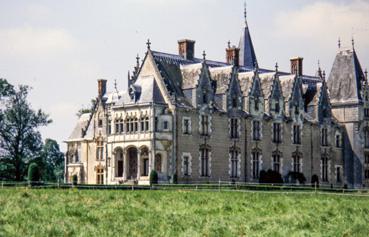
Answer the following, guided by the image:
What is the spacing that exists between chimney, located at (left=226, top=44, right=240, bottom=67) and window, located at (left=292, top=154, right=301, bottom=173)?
25.4ft

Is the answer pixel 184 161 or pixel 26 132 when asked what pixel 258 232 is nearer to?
pixel 184 161

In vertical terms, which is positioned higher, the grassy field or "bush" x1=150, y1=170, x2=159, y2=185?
"bush" x1=150, y1=170, x2=159, y2=185

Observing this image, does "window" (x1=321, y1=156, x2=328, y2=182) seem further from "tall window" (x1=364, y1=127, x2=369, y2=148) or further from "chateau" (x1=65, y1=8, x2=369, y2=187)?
"tall window" (x1=364, y1=127, x2=369, y2=148)

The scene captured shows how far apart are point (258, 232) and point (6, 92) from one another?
43.2m

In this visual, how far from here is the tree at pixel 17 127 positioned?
61.4m

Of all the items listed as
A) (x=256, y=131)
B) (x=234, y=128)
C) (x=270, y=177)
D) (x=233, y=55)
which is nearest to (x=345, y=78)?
(x=233, y=55)

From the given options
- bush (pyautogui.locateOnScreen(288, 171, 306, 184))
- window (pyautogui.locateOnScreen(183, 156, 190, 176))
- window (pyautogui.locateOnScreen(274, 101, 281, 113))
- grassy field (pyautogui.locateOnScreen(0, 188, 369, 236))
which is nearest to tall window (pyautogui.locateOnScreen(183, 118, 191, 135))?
window (pyautogui.locateOnScreen(183, 156, 190, 176))

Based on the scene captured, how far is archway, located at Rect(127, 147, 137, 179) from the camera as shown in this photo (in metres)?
52.6

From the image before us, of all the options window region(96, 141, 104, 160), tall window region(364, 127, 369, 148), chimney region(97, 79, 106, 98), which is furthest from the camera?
chimney region(97, 79, 106, 98)

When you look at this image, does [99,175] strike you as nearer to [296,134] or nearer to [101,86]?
[101,86]

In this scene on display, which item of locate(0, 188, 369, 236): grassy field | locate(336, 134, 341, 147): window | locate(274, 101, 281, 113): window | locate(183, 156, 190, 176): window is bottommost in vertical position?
locate(0, 188, 369, 236): grassy field

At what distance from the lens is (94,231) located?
813 inches

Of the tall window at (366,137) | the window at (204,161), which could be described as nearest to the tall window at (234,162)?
the window at (204,161)

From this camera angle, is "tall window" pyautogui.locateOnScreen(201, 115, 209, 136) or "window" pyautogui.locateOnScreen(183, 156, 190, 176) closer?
"window" pyautogui.locateOnScreen(183, 156, 190, 176)
